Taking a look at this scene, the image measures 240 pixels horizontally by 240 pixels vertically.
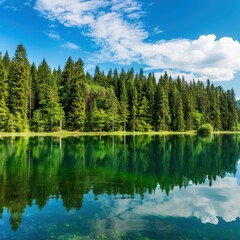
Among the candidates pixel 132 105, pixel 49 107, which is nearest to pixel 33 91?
pixel 49 107

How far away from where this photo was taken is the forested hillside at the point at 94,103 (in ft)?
247

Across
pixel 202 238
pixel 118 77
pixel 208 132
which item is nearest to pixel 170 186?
pixel 202 238

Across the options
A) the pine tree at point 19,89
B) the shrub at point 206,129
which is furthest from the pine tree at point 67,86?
the shrub at point 206,129

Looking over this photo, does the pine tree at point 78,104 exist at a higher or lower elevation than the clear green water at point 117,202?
higher

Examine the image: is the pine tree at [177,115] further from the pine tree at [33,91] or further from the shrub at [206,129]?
the pine tree at [33,91]

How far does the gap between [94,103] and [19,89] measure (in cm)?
2715

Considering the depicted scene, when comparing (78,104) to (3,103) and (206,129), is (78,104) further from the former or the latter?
(206,129)

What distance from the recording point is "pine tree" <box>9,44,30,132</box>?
72.2 m

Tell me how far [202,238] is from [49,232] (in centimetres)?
537

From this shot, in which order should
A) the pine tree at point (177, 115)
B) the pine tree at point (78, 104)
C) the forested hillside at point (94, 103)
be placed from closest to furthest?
the forested hillside at point (94, 103) < the pine tree at point (78, 104) < the pine tree at point (177, 115)

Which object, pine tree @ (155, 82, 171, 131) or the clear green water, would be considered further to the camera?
pine tree @ (155, 82, 171, 131)

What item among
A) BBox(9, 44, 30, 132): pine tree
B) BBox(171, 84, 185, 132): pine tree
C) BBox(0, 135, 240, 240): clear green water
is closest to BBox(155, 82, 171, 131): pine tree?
BBox(171, 84, 185, 132): pine tree

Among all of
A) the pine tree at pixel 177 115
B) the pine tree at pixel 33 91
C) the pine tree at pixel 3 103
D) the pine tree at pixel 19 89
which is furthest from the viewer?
the pine tree at pixel 177 115

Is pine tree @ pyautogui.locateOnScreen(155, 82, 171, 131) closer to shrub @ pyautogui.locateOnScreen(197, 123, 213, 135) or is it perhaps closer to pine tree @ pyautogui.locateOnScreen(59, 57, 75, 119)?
shrub @ pyautogui.locateOnScreen(197, 123, 213, 135)
